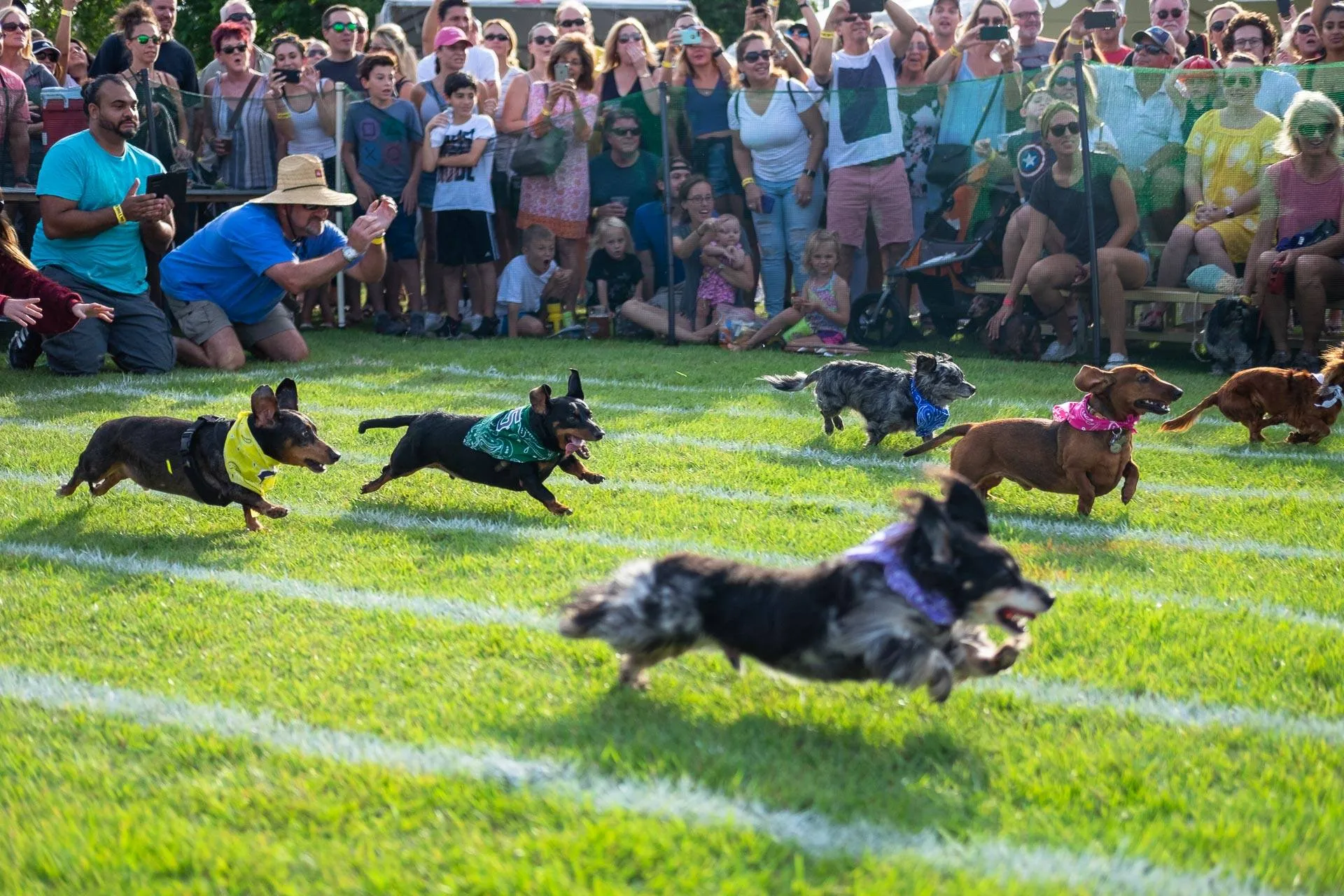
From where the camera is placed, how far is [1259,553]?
19.1 ft

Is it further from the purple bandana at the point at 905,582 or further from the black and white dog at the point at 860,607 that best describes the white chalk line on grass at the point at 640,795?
the purple bandana at the point at 905,582

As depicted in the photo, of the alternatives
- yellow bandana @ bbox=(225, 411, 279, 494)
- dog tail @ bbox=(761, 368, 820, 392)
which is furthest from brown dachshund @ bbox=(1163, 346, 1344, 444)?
yellow bandana @ bbox=(225, 411, 279, 494)

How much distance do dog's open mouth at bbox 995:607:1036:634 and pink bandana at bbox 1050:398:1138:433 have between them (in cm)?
264

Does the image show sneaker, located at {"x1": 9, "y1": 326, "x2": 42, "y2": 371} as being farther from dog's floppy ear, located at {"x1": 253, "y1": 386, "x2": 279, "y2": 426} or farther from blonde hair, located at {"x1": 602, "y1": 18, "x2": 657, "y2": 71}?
blonde hair, located at {"x1": 602, "y1": 18, "x2": 657, "y2": 71}

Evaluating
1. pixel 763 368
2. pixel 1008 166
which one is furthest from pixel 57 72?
pixel 1008 166

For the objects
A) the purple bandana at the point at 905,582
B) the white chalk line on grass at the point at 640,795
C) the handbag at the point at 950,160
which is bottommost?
the white chalk line on grass at the point at 640,795

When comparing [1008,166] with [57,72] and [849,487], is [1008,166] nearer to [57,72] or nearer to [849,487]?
[849,487]

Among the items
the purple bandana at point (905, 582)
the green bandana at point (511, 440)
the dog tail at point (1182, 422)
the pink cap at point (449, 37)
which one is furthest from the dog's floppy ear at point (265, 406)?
the pink cap at point (449, 37)

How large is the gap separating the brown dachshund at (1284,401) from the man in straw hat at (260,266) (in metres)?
6.00

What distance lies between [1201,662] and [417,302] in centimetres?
1048

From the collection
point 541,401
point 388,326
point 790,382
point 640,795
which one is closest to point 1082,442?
point 541,401

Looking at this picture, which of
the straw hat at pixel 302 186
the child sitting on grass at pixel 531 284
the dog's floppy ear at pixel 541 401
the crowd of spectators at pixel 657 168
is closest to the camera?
the dog's floppy ear at pixel 541 401

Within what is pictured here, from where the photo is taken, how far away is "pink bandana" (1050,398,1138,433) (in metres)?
6.34

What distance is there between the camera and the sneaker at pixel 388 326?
13.6m
